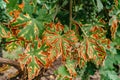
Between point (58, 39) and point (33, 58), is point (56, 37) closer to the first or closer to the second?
point (58, 39)

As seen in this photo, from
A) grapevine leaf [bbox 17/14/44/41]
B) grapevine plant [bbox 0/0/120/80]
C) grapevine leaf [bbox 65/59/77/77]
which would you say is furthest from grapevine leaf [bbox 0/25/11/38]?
grapevine leaf [bbox 65/59/77/77]

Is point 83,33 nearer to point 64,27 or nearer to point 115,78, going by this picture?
point 64,27

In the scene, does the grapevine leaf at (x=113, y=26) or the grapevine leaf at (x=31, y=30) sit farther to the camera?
the grapevine leaf at (x=113, y=26)

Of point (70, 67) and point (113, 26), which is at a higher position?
point (113, 26)

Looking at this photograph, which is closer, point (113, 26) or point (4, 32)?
point (4, 32)

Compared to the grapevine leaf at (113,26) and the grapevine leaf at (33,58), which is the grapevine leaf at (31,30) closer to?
the grapevine leaf at (33,58)

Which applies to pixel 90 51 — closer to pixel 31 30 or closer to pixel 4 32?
pixel 31 30

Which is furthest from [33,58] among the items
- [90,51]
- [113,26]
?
[113,26]

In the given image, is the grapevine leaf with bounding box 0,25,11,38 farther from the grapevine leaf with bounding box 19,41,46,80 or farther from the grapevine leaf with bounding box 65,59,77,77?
the grapevine leaf with bounding box 65,59,77,77

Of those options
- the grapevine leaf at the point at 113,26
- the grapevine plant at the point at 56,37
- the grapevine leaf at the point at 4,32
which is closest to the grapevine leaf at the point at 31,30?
the grapevine plant at the point at 56,37
